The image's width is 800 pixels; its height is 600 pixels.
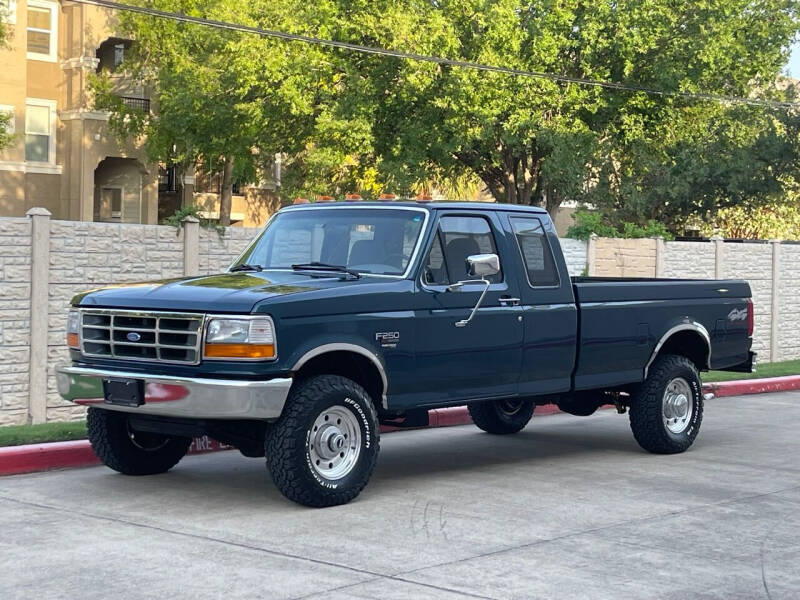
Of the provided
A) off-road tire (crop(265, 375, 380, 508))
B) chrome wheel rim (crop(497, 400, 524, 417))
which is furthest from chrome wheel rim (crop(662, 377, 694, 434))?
off-road tire (crop(265, 375, 380, 508))

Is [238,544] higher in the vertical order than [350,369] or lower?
A: lower

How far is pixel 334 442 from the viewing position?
364 inches

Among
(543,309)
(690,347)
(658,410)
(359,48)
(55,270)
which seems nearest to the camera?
(543,309)

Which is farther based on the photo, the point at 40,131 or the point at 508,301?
the point at 40,131

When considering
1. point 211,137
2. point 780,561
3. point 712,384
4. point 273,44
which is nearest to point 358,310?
point 780,561

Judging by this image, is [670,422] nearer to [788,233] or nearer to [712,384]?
[712,384]

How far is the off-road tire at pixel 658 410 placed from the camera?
12.0 m

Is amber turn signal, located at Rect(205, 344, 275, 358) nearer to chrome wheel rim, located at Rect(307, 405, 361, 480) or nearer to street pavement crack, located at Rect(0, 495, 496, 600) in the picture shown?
chrome wheel rim, located at Rect(307, 405, 361, 480)

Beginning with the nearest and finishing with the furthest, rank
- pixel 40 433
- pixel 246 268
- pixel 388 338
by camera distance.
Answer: pixel 388 338, pixel 246 268, pixel 40 433

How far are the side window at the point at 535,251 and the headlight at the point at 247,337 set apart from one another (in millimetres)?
2995

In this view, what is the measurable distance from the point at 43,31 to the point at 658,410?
127ft

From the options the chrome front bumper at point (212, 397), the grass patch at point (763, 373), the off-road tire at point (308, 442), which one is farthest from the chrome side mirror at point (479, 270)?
the grass patch at point (763, 373)

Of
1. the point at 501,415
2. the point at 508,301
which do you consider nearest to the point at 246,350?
the point at 508,301

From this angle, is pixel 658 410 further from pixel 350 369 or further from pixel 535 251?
pixel 350 369
